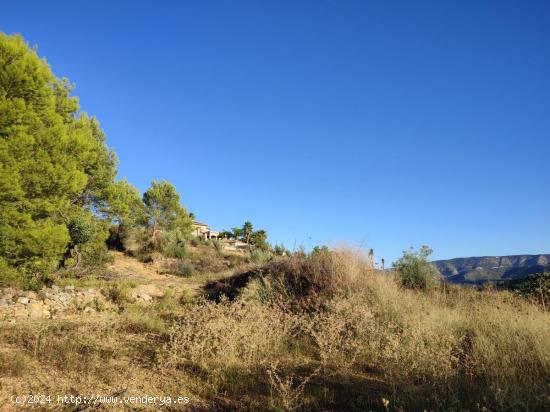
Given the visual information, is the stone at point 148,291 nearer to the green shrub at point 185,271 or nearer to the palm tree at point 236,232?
the green shrub at point 185,271

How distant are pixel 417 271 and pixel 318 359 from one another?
20.7ft

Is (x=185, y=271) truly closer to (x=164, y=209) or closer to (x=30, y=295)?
(x=30, y=295)

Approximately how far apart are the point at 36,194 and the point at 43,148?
1464mm

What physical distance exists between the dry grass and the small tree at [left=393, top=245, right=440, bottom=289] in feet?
9.03

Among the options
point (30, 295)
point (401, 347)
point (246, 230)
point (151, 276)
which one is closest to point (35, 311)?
point (30, 295)

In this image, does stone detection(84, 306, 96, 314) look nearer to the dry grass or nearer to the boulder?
the dry grass

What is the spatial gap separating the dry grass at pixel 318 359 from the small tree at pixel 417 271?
275 cm

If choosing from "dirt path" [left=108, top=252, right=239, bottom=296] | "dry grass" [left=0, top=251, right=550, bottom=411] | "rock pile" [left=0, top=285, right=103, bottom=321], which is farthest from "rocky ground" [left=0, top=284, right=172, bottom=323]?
"dirt path" [left=108, top=252, right=239, bottom=296]

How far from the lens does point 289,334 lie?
6.25 metres

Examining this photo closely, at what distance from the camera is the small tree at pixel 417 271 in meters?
10.3

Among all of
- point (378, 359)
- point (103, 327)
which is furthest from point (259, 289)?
point (378, 359)

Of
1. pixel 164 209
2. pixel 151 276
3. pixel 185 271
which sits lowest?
pixel 151 276

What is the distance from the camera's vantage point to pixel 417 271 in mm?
10695

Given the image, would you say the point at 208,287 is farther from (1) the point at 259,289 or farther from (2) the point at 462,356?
(2) the point at 462,356
